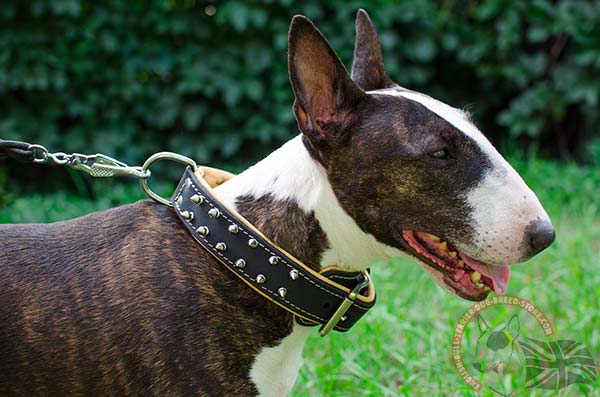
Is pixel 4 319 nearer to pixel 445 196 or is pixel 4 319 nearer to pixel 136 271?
pixel 136 271

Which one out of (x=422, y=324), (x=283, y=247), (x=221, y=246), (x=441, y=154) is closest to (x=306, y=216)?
(x=283, y=247)

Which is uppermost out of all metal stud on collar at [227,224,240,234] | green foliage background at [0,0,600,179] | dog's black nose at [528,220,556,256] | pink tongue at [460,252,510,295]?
metal stud on collar at [227,224,240,234]

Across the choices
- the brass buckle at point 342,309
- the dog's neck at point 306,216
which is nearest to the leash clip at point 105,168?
the dog's neck at point 306,216

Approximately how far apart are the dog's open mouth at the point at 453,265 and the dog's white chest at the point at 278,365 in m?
0.36

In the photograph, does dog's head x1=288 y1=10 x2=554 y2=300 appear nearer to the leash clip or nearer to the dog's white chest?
the dog's white chest

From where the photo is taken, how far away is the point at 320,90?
2.03m

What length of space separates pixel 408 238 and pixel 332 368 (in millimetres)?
1259

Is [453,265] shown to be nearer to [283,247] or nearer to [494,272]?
[494,272]

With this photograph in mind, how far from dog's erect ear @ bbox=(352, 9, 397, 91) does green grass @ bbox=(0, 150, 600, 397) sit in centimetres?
119

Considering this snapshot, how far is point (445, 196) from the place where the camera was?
1965 millimetres

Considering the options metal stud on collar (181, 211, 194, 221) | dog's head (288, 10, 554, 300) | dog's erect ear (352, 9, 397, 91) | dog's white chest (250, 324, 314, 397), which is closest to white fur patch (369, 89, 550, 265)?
dog's head (288, 10, 554, 300)

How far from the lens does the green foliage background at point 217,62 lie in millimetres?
5875

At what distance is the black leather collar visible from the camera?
1.96 metres

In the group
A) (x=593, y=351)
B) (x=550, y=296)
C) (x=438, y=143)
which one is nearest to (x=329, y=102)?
(x=438, y=143)
